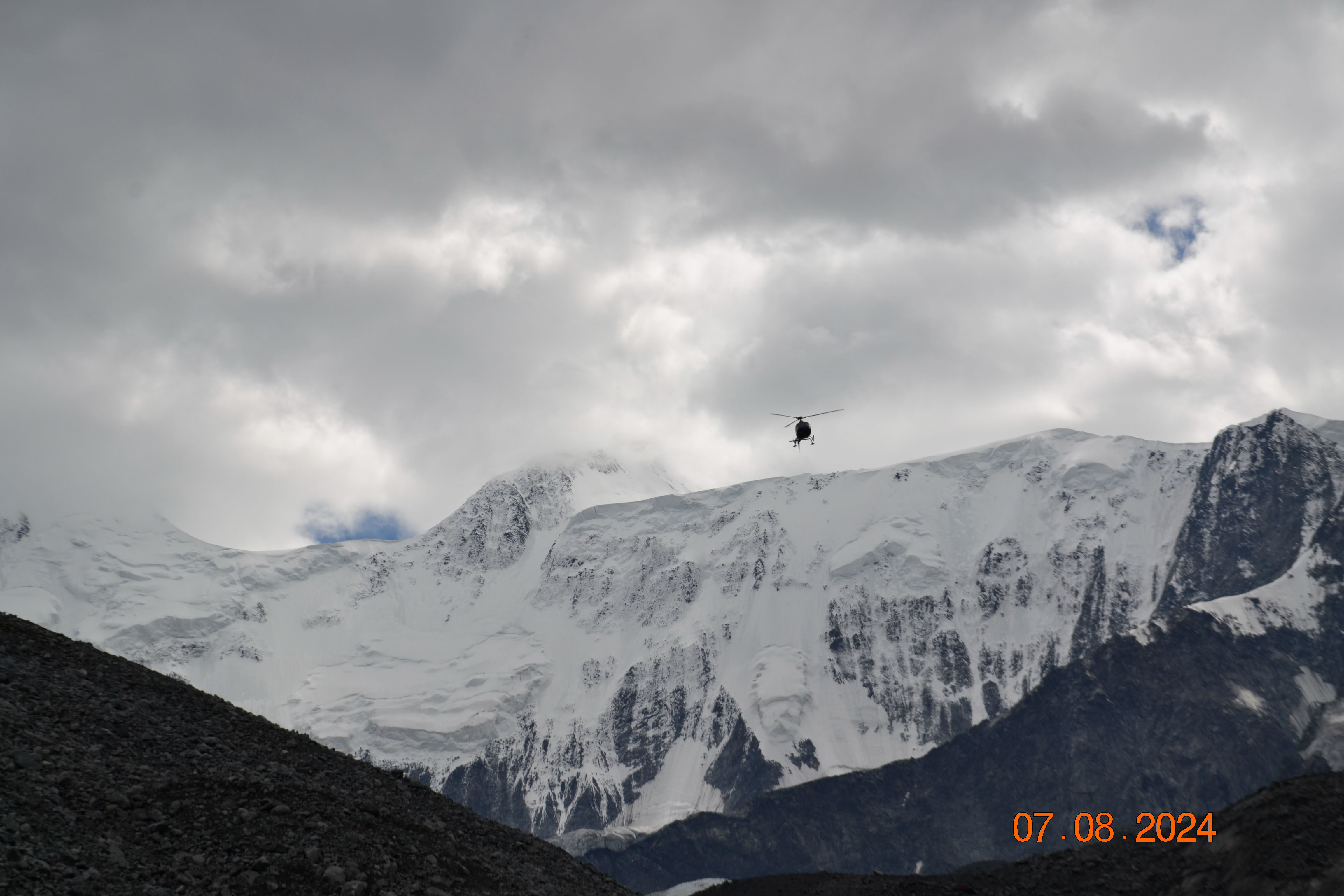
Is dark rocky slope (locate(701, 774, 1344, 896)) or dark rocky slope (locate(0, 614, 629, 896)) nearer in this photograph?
dark rocky slope (locate(0, 614, 629, 896))

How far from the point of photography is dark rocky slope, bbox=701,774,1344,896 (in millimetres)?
60125

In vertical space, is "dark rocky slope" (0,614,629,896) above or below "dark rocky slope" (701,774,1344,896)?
above

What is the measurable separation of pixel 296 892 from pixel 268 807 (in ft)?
17.8

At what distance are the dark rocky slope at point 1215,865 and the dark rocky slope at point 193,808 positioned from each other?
28591 mm

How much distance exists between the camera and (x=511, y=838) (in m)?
53.8

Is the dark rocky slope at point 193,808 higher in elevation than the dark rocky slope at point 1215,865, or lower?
higher

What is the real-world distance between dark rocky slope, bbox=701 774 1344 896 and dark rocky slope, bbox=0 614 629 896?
93.8 feet

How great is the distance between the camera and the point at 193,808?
3969cm

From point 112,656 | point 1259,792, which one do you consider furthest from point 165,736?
point 1259,792

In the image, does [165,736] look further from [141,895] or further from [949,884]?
[949,884]

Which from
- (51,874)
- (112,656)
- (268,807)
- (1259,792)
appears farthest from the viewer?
(1259,792)

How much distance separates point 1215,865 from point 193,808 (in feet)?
193

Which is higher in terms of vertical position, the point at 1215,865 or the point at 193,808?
the point at 193,808

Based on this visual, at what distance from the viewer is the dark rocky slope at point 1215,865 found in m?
60.1
